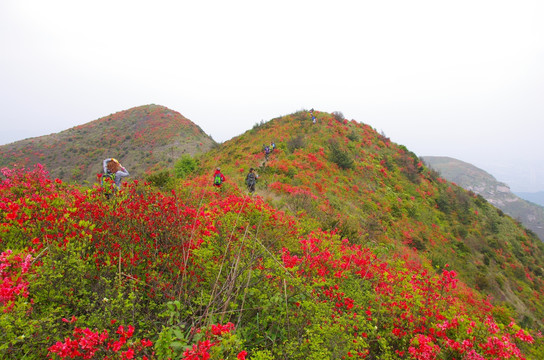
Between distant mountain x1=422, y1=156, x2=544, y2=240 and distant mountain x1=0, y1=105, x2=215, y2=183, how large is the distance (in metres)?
73.6

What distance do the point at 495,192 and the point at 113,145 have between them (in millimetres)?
146261

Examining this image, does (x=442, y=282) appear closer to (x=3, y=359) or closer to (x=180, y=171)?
(x=3, y=359)

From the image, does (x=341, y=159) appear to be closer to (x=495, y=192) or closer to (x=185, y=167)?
(x=185, y=167)

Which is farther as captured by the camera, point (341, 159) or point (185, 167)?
point (341, 159)

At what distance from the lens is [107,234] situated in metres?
2.95

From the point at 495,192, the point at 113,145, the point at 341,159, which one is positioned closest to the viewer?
the point at 341,159

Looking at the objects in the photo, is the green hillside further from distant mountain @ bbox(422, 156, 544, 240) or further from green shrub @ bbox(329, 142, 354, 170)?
distant mountain @ bbox(422, 156, 544, 240)

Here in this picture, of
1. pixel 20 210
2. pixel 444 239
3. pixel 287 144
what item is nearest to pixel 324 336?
pixel 20 210

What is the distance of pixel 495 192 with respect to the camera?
10875cm

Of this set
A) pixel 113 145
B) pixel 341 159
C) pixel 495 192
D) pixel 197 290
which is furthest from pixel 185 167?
pixel 495 192

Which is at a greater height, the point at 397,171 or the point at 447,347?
the point at 397,171

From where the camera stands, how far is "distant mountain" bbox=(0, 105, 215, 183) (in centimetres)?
3144

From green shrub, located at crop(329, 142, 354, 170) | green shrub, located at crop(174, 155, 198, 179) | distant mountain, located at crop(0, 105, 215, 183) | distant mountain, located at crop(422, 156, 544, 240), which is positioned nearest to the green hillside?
green shrub, located at crop(329, 142, 354, 170)

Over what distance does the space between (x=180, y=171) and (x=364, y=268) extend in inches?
573
